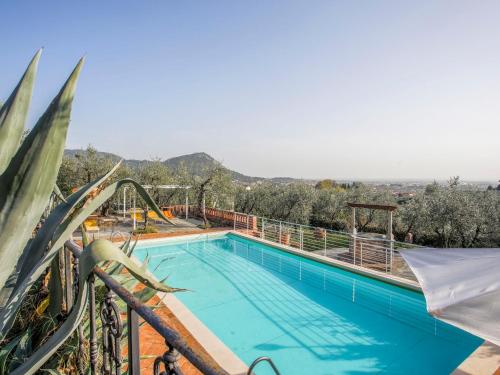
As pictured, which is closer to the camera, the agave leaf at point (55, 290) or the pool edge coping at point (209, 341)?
the agave leaf at point (55, 290)

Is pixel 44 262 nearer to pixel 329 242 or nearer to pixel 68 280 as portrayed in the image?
pixel 68 280

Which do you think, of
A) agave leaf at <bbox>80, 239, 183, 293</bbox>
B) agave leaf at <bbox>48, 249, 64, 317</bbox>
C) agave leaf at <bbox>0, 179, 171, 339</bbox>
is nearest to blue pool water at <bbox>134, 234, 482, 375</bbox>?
agave leaf at <bbox>48, 249, 64, 317</bbox>

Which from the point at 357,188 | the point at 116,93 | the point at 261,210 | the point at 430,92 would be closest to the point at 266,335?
the point at 116,93

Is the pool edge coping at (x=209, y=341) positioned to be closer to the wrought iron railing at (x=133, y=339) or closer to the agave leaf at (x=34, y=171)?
the wrought iron railing at (x=133, y=339)

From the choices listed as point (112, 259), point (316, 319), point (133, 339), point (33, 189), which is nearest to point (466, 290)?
point (133, 339)

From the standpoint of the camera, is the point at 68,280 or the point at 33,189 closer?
the point at 33,189

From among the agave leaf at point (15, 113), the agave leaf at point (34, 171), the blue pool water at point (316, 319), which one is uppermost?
the agave leaf at point (15, 113)

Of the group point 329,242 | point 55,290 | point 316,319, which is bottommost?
point 316,319

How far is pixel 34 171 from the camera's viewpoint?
114 centimetres

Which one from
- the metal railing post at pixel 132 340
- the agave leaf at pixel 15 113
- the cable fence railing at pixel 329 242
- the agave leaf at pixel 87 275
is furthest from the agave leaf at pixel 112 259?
the cable fence railing at pixel 329 242

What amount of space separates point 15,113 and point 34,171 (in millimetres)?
314

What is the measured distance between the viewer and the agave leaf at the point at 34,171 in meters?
1.13

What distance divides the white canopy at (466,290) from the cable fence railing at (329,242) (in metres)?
1.74

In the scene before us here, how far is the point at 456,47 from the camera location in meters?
8.48
